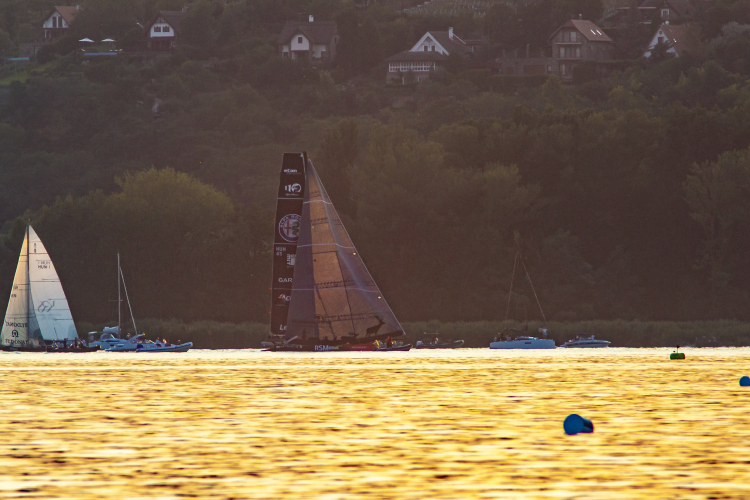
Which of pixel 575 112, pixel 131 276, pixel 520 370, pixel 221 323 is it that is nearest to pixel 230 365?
pixel 520 370

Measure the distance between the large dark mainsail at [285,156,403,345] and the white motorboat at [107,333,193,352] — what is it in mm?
21003

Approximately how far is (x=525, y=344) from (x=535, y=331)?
9.51 m

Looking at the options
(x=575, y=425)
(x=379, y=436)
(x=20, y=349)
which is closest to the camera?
(x=575, y=425)

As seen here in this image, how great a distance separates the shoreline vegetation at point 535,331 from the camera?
11000 cm

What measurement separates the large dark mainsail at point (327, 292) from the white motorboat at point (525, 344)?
1711 cm

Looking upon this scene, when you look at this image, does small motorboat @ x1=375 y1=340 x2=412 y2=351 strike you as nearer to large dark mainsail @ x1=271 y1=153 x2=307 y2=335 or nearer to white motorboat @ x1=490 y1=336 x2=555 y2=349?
large dark mainsail @ x1=271 y1=153 x2=307 y2=335

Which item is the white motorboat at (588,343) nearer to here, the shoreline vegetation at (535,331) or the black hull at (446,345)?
the shoreline vegetation at (535,331)

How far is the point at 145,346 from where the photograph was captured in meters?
114

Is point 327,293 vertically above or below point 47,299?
above

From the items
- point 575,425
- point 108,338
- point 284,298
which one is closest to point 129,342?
point 108,338

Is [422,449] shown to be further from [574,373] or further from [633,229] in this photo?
[633,229]

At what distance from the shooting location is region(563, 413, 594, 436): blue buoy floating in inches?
1384

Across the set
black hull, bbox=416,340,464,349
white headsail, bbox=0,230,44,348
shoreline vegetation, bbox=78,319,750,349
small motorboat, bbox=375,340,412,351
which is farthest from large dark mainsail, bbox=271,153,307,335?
white headsail, bbox=0,230,44,348

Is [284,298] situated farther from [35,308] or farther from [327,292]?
[35,308]
